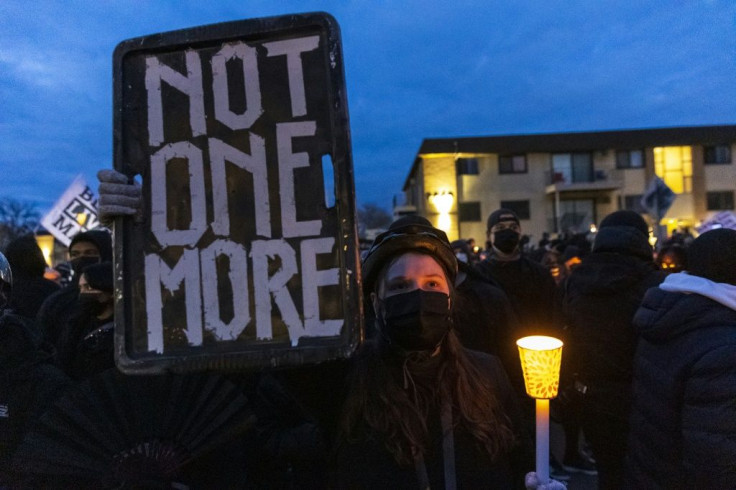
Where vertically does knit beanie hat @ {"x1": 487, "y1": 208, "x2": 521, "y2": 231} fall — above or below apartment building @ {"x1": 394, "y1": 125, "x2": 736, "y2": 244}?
below

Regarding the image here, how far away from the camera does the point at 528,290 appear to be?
14.3 feet

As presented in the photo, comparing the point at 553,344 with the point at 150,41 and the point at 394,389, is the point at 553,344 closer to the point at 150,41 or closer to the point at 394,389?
the point at 394,389

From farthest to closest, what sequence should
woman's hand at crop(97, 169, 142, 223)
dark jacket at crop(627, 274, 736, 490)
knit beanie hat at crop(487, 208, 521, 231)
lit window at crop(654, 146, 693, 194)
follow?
1. lit window at crop(654, 146, 693, 194)
2. knit beanie hat at crop(487, 208, 521, 231)
3. dark jacket at crop(627, 274, 736, 490)
4. woman's hand at crop(97, 169, 142, 223)

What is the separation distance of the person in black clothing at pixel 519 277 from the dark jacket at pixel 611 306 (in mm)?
792

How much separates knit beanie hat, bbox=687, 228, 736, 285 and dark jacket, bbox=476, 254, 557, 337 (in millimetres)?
1911

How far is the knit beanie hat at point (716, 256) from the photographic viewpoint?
2350mm

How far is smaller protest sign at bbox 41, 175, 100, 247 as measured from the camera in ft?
26.9

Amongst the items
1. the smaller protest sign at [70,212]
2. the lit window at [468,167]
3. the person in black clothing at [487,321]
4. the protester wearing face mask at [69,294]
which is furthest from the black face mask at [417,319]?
the lit window at [468,167]

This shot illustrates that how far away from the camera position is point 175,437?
146 cm

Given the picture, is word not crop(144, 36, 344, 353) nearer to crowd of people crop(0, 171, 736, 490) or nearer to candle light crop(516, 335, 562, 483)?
crowd of people crop(0, 171, 736, 490)

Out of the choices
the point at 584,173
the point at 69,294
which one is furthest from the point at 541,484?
the point at 584,173

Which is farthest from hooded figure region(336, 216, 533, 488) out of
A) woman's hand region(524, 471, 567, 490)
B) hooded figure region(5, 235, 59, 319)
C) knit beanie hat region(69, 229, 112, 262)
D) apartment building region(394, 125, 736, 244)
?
apartment building region(394, 125, 736, 244)

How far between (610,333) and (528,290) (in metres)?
1.09

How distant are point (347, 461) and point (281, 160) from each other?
96cm
